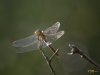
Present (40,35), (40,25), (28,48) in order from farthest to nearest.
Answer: (40,25) → (28,48) → (40,35)

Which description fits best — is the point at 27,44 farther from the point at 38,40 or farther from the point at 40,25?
the point at 40,25

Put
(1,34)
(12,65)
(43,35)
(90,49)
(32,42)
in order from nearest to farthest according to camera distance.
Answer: (43,35), (32,42), (90,49), (12,65), (1,34)

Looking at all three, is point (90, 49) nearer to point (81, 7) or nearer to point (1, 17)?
point (81, 7)

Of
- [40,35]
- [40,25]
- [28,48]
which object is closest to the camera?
[40,35]

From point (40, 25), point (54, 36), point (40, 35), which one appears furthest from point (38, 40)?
point (40, 25)

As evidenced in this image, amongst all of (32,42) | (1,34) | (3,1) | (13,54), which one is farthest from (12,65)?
(32,42)

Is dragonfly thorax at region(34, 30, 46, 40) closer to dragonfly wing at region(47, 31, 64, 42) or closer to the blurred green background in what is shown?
dragonfly wing at region(47, 31, 64, 42)
